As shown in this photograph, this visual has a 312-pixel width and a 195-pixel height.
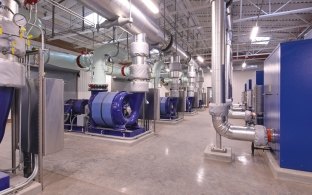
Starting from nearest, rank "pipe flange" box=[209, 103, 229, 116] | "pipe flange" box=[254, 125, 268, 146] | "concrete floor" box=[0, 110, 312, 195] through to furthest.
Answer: "concrete floor" box=[0, 110, 312, 195] → "pipe flange" box=[254, 125, 268, 146] → "pipe flange" box=[209, 103, 229, 116]

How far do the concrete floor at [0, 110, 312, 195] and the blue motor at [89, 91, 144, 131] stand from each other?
589 millimetres

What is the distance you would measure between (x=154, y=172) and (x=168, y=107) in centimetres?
430

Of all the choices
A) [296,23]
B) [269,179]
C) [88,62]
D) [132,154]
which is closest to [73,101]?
[88,62]

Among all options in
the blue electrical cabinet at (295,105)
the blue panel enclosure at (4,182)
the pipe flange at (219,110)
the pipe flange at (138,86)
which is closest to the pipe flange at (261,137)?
the blue electrical cabinet at (295,105)

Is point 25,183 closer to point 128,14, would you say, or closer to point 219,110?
point 219,110

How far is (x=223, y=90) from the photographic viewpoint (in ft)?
9.80

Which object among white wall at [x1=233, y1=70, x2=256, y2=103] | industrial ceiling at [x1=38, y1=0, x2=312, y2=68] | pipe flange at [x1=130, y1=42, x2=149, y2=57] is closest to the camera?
pipe flange at [x1=130, y1=42, x2=149, y2=57]

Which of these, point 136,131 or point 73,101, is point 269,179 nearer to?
point 136,131

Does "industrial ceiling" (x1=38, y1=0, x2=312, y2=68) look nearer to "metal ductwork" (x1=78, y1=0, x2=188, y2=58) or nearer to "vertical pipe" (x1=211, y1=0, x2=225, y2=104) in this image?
"metal ductwork" (x1=78, y1=0, x2=188, y2=58)

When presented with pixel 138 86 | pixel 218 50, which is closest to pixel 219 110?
pixel 218 50

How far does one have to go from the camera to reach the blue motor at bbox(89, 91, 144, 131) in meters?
4.03

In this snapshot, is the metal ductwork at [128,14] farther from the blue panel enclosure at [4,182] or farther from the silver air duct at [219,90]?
the blue panel enclosure at [4,182]

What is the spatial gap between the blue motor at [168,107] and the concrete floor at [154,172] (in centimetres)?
294

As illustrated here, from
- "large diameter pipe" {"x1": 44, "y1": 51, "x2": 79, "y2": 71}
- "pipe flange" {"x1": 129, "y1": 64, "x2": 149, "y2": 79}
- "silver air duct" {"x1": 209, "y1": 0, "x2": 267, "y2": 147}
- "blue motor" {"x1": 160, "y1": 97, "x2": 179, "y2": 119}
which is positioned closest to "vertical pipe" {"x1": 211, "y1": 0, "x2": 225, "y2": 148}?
"silver air duct" {"x1": 209, "y1": 0, "x2": 267, "y2": 147}
